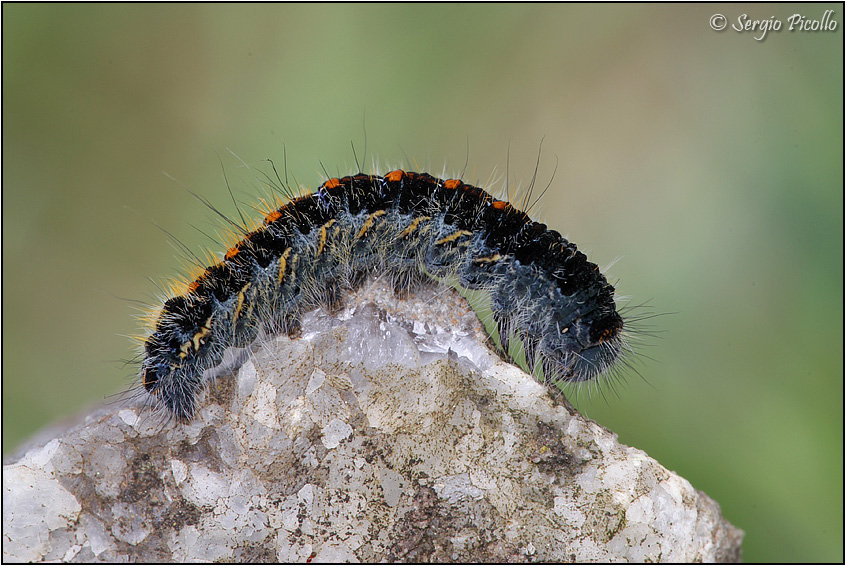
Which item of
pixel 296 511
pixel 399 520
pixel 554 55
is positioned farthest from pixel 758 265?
pixel 296 511

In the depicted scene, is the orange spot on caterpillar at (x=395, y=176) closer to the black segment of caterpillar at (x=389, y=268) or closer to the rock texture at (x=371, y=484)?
the black segment of caterpillar at (x=389, y=268)

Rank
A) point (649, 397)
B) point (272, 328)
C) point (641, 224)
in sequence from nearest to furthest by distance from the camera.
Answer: point (272, 328) → point (649, 397) → point (641, 224)

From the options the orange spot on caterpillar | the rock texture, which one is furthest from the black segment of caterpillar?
the rock texture

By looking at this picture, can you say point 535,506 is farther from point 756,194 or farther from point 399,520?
point 756,194

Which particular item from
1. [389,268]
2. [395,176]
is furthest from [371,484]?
[395,176]

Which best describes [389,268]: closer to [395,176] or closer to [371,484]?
[395,176]

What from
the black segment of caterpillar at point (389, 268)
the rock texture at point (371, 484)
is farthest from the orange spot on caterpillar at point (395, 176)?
the rock texture at point (371, 484)

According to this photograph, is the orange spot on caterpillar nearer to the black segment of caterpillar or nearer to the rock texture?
the black segment of caterpillar

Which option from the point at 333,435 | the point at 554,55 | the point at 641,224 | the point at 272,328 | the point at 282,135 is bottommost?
the point at 333,435
